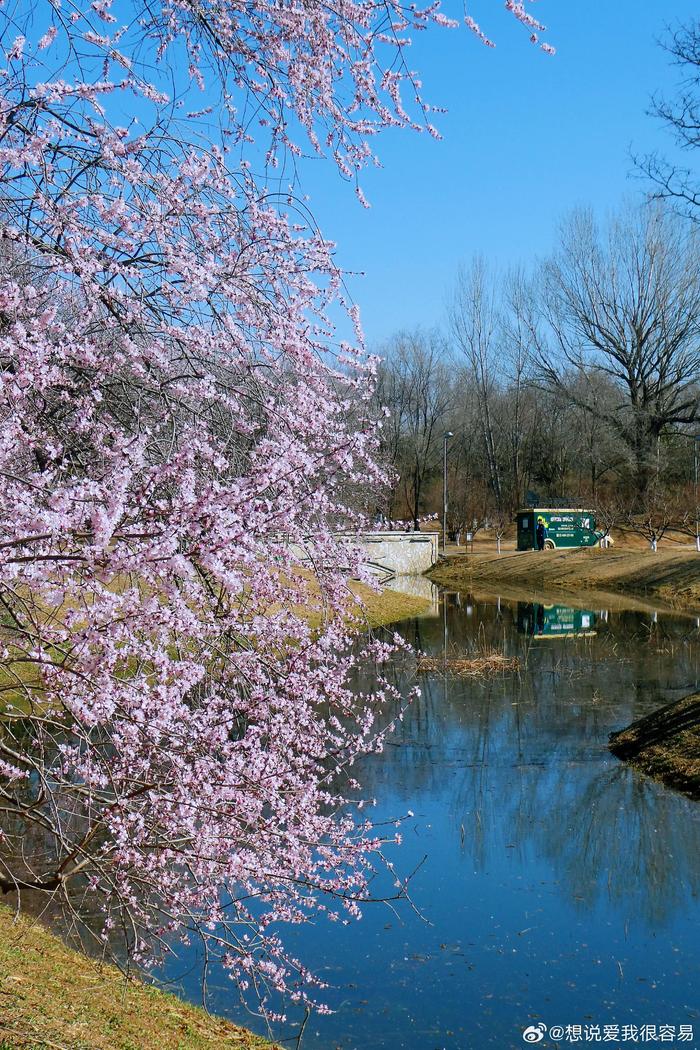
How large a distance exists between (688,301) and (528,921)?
49191mm

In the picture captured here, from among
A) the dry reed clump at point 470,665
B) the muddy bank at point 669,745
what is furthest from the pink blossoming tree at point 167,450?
the dry reed clump at point 470,665

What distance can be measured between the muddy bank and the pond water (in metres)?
0.25

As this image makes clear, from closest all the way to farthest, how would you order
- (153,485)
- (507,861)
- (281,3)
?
1. (153,485)
2. (281,3)
3. (507,861)

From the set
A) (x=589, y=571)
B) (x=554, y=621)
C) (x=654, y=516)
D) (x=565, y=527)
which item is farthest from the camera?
(x=654, y=516)

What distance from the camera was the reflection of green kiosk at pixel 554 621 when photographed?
2456cm

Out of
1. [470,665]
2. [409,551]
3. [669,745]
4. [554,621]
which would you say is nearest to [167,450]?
[669,745]

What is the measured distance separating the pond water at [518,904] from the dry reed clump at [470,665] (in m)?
2.92

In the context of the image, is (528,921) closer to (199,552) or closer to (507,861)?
(507,861)

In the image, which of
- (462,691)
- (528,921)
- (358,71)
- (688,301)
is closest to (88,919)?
(528,921)

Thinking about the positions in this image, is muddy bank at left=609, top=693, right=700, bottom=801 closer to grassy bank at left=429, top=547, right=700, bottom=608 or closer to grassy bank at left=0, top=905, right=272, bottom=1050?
grassy bank at left=0, top=905, right=272, bottom=1050

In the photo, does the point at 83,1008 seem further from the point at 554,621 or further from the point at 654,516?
the point at 654,516

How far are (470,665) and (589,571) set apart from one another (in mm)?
21610

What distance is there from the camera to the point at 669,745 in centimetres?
1227

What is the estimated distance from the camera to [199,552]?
3031 millimetres
